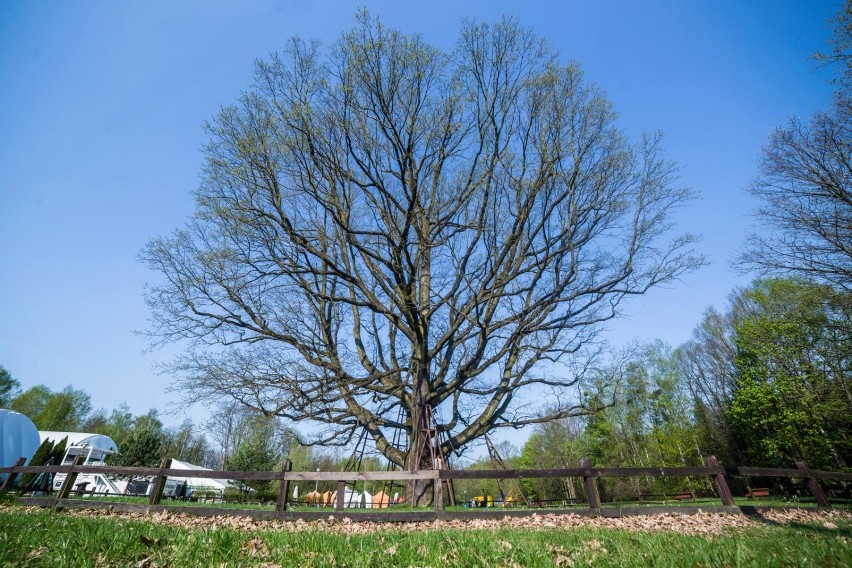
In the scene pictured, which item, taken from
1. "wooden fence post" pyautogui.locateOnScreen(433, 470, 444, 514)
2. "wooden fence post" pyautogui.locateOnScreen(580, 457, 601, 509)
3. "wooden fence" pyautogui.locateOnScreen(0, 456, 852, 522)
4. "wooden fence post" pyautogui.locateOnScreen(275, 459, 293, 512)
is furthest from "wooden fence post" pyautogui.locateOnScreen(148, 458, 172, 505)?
"wooden fence post" pyautogui.locateOnScreen(580, 457, 601, 509)

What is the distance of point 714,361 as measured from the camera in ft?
119

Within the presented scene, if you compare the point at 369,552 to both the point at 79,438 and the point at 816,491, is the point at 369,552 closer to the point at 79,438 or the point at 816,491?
the point at 816,491

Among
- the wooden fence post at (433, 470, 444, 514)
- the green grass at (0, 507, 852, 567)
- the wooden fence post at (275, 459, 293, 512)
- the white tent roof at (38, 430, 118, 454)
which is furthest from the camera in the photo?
the white tent roof at (38, 430, 118, 454)

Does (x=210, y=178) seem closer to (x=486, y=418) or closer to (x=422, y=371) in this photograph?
(x=422, y=371)

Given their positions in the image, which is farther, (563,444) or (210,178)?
(563,444)

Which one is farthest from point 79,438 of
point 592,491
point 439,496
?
point 592,491

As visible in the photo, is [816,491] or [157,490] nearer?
[157,490]

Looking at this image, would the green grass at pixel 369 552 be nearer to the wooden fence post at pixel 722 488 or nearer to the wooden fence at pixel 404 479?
the wooden fence at pixel 404 479

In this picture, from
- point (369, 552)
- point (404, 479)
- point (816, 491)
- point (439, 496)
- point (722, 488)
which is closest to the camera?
point (369, 552)

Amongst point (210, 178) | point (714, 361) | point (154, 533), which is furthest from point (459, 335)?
point (714, 361)

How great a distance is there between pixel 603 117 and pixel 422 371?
10.7 m

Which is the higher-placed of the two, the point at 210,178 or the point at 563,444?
the point at 210,178

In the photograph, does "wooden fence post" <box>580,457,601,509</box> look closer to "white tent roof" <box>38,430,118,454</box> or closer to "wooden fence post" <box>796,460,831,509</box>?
"wooden fence post" <box>796,460,831,509</box>

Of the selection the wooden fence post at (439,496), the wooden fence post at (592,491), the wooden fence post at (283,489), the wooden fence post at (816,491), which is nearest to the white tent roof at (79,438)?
the wooden fence post at (283,489)
